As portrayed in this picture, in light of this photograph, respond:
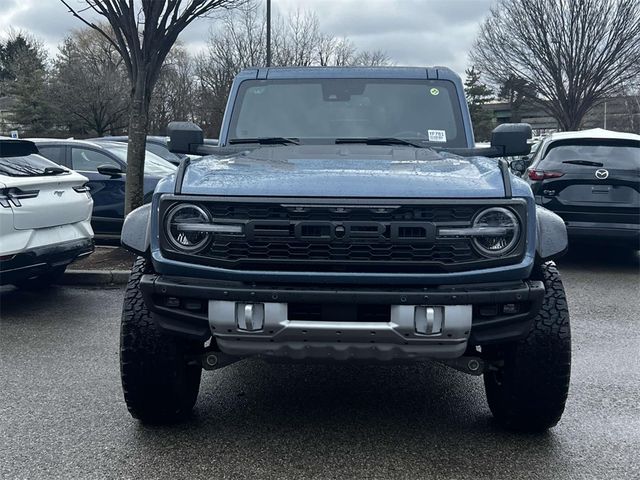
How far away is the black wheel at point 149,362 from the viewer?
344cm

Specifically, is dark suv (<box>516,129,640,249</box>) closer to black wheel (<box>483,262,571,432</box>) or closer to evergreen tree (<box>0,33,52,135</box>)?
black wheel (<box>483,262,571,432</box>)

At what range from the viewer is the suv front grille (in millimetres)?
3080

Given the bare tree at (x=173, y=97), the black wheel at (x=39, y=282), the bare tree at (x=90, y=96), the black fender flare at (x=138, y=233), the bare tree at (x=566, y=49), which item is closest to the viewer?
the black fender flare at (x=138, y=233)

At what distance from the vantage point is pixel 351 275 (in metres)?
3.08

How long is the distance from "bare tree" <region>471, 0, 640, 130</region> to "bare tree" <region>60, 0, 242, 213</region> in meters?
17.8

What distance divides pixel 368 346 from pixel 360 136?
184cm

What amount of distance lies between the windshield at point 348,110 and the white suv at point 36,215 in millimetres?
2475

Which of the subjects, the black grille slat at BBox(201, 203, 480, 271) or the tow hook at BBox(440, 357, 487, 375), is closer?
the black grille slat at BBox(201, 203, 480, 271)

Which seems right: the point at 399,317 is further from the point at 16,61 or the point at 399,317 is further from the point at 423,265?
the point at 16,61

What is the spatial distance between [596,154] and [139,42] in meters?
5.91

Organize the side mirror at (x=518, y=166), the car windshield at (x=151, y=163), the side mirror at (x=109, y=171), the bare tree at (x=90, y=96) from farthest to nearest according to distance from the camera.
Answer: the bare tree at (x=90, y=96), the side mirror at (x=518, y=166), the car windshield at (x=151, y=163), the side mirror at (x=109, y=171)

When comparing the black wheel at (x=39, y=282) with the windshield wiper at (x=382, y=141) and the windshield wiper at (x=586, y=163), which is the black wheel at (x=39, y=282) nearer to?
the windshield wiper at (x=382, y=141)

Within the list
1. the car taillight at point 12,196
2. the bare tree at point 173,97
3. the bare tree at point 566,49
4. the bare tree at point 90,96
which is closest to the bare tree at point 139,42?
the car taillight at point 12,196

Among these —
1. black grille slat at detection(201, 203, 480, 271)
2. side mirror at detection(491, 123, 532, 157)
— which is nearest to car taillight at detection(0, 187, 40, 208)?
black grille slat at detection(201, 203, 480, 271)
